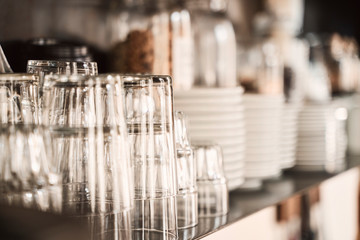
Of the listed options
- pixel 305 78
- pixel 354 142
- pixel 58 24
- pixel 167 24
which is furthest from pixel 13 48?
pixel 354 142

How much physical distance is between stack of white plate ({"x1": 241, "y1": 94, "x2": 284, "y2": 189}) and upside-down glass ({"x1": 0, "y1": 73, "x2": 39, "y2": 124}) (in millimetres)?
568

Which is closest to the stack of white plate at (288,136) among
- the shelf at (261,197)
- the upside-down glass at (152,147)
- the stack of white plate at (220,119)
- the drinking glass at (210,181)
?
the shelf at (261,197)

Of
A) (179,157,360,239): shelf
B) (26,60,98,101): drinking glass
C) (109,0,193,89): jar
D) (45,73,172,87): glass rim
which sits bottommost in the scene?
(179,157,360,239): shelf

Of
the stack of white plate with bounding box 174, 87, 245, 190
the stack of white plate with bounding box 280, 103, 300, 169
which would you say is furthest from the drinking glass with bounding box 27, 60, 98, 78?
the stack of white plate with bounding box 280, 103, 300, 169

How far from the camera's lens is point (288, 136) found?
119cm

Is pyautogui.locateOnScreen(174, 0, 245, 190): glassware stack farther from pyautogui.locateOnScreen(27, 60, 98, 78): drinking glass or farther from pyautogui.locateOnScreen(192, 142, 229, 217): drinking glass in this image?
pyautogui.locateOnScreen(27, 60, 98, 78): drinking glass

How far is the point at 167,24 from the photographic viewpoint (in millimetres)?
847

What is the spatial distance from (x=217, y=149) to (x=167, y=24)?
0.23 m

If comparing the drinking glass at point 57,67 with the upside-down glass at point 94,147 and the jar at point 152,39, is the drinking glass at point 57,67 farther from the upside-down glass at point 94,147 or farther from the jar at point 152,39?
the jar at point 152,39

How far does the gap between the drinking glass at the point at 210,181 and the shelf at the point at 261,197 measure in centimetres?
2

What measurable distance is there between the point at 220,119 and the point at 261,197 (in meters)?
0.17

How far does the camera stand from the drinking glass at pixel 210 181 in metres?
0.74

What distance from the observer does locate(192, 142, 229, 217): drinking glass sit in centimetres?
74

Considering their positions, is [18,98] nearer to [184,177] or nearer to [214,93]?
[184,177]
